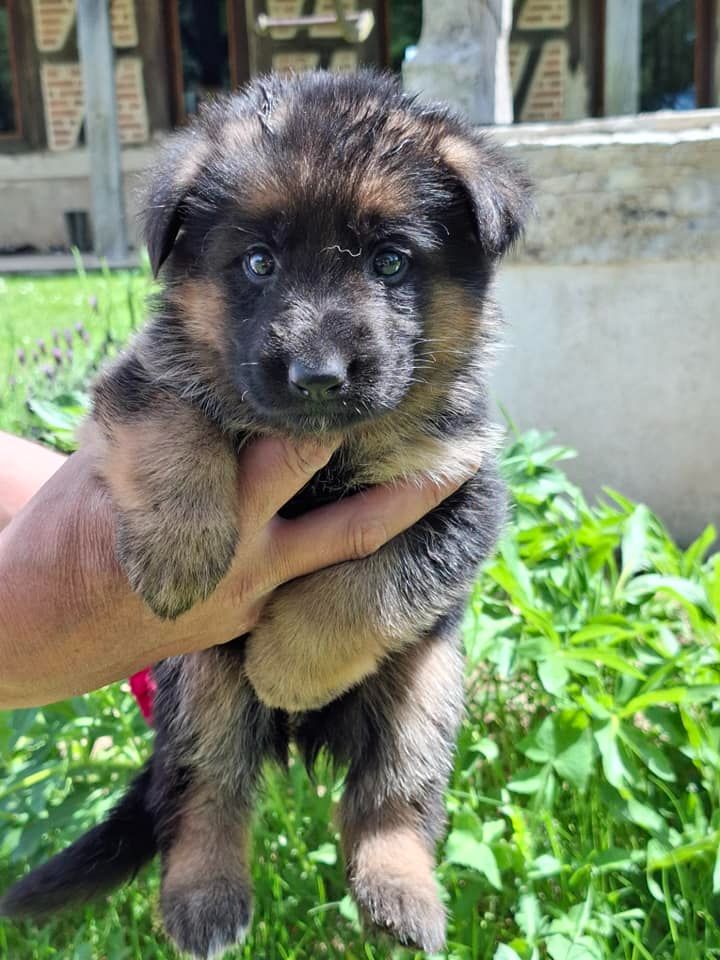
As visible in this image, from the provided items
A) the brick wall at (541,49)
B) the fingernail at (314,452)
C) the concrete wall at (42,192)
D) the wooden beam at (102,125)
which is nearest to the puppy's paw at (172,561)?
the fingernail at (314,452)

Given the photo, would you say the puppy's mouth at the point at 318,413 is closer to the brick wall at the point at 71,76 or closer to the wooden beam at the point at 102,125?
the wooden beam at the point at 102,125

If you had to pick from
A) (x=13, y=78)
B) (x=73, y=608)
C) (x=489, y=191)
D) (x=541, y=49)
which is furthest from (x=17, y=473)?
(x=13, y=78)

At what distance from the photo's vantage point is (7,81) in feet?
46.1

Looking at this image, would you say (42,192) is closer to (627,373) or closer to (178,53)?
(178,53)

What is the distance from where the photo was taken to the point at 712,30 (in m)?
12.2

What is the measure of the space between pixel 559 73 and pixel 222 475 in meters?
11.9

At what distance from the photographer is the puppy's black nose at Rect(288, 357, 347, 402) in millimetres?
1627

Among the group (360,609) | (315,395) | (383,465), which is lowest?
(360,609)

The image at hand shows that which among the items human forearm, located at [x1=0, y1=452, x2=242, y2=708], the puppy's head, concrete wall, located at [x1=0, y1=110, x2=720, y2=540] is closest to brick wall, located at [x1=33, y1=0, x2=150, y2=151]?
concrete wall, located at [x1=0, y1=110, x2=720, y2=540]

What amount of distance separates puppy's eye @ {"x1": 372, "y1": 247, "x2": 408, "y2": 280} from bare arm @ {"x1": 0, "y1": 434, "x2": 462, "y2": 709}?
362 mm

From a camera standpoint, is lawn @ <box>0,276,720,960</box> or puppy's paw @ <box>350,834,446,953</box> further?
lawn @ <box>0,276,720,960</box>

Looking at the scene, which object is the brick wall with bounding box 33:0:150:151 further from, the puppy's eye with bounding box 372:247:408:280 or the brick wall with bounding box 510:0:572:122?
the puppy's eye with bounding box 372:247:408:280

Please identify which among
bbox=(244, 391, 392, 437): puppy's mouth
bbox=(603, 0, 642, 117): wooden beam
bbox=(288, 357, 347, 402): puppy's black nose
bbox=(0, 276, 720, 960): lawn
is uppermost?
bbox=(603, 0, 642, 117): wooden beam

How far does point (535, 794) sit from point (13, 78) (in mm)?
13908
